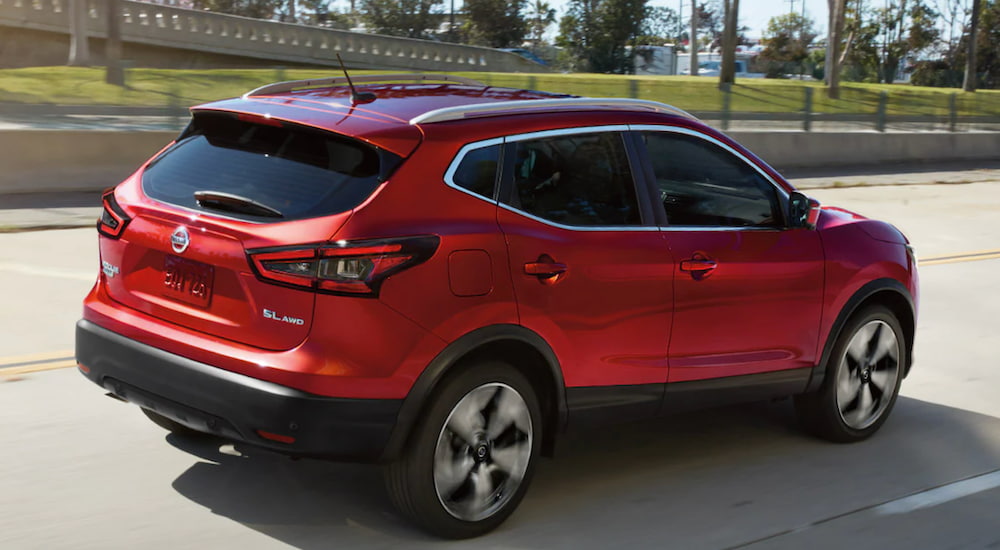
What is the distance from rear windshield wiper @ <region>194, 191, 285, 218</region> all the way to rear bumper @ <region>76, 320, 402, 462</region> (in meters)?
0.55

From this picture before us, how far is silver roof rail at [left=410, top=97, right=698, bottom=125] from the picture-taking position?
4477mm

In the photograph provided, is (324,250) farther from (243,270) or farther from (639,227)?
(639,227)

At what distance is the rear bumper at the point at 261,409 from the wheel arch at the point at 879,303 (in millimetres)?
2560

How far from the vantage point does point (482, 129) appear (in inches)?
178

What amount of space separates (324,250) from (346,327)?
27cm

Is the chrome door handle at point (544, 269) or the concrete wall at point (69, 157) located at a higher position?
the chrome door handle at point (544, 269)

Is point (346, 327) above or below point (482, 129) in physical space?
below

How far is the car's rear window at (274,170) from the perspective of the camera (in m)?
4.18

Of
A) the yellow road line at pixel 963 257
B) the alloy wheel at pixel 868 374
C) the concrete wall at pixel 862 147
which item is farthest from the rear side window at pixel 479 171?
the concrete wall at pixel 862 147

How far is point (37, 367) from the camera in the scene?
6695 mm

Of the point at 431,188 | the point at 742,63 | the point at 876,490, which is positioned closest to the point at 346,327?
the point at 431,188

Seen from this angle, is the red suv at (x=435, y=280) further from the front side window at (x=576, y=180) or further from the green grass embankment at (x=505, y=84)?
the green grass embankment at (x=505, y=84)

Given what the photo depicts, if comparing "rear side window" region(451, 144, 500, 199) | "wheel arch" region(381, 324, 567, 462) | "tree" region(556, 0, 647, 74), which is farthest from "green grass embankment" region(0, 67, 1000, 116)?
"tree" region(556, 0, 647, 74)

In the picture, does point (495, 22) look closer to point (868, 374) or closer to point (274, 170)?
point (868, 374)
